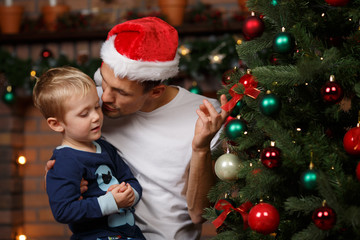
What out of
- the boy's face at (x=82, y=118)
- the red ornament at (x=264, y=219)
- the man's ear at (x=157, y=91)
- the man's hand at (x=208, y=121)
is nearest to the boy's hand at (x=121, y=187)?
the boy's face at (x=82, y=118)

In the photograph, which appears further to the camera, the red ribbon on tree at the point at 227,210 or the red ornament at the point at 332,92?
the red ribbon on tree at the point at 227,210

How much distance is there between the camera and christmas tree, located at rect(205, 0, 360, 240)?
112cm

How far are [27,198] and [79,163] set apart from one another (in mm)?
2061

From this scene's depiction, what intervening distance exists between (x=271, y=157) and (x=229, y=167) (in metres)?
0.24

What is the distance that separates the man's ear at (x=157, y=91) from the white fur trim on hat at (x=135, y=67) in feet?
0.21

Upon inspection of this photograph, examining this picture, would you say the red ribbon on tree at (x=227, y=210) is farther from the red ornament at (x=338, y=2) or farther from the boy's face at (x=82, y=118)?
the red ornament at (x=338, y=2)

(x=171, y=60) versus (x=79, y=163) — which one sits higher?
(x=171, y=60)

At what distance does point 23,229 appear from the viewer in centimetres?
330

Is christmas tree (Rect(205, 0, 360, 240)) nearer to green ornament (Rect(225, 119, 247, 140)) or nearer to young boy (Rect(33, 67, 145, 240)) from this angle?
green ornament (Rect(225, 119, 247, 140))

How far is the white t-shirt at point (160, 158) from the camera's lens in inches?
69.5

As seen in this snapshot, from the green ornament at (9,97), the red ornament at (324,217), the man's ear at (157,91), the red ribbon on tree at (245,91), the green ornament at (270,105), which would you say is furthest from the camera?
the green ornament at (9,97)

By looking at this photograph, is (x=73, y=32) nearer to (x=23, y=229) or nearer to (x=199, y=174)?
(x=23, y=229)

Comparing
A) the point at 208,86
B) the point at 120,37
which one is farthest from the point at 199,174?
the point at 208,86

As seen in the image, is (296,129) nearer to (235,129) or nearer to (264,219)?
(235,129)
